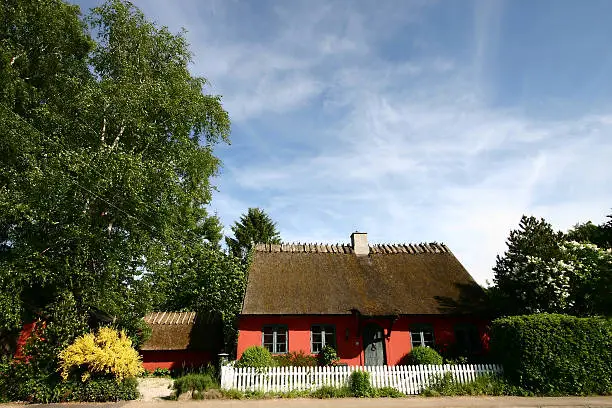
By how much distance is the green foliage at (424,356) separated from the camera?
16.0 metres

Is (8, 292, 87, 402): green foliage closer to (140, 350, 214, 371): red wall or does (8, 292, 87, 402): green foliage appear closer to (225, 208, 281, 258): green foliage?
(140, 350, 214, 371): red wall

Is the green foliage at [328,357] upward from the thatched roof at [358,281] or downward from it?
downward

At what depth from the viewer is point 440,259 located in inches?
860

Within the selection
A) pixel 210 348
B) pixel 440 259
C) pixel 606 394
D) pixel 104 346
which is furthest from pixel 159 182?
pixel 606 394

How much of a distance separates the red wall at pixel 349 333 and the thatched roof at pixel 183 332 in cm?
573

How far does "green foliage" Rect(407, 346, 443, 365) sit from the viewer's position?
16.0 metres

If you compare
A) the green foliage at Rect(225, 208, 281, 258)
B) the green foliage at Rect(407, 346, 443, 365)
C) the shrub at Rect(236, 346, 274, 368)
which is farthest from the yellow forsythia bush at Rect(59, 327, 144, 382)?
the green foliage at Rect(225, 208, 281, 258)

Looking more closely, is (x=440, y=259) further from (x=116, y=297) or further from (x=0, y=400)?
(x=0, y=400)

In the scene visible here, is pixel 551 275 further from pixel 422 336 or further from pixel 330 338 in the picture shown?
pixel 330 338

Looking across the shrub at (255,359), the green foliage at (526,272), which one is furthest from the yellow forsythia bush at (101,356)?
the green foliage at (526,272)

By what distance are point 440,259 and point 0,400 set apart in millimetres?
20576

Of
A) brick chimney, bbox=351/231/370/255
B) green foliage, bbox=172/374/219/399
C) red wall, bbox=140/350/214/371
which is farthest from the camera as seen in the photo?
brick chimney, bbox=351/231/370/255

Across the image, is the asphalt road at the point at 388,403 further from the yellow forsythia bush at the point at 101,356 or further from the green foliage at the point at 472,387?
the yellow forsythia bush at the point at 101,356

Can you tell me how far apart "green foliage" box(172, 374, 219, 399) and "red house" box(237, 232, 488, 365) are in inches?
135
